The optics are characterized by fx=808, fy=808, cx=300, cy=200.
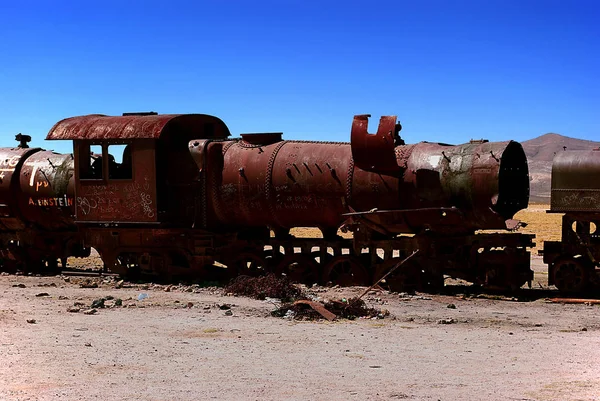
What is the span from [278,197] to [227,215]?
1473mm

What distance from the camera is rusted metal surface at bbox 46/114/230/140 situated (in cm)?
1755

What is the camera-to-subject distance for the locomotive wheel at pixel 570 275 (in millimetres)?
14664

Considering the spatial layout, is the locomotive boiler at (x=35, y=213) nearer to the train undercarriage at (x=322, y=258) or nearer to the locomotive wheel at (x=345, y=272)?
the train undercarriage at (x=322, y=258)

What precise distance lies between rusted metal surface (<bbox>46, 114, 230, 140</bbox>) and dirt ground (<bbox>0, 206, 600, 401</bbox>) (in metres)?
4.11

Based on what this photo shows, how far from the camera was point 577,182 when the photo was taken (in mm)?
14547

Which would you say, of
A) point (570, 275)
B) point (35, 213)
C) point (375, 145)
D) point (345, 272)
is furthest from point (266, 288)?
point (35, 213)

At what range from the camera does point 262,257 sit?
57.3 feet

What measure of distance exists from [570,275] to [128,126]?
970 cm

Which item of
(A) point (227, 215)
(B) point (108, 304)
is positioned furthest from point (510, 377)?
(A) point (227, 215)

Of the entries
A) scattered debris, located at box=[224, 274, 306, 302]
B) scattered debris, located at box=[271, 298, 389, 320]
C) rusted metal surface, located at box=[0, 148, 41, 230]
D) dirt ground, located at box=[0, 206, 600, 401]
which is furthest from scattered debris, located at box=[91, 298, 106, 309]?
rusted metal surface, located at box=[0, 148, 41, 230]

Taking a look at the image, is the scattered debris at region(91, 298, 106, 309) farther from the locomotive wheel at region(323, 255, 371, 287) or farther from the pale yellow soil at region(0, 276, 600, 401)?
the locomotive wheel at region(323, 255, 371, 287)

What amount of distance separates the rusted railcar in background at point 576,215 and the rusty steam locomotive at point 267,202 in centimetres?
66

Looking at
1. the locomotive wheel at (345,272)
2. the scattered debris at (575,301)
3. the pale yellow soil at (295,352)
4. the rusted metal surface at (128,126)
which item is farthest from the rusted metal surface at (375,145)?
the rusted metal surface at (128,126)

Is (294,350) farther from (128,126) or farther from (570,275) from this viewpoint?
(128,126)
